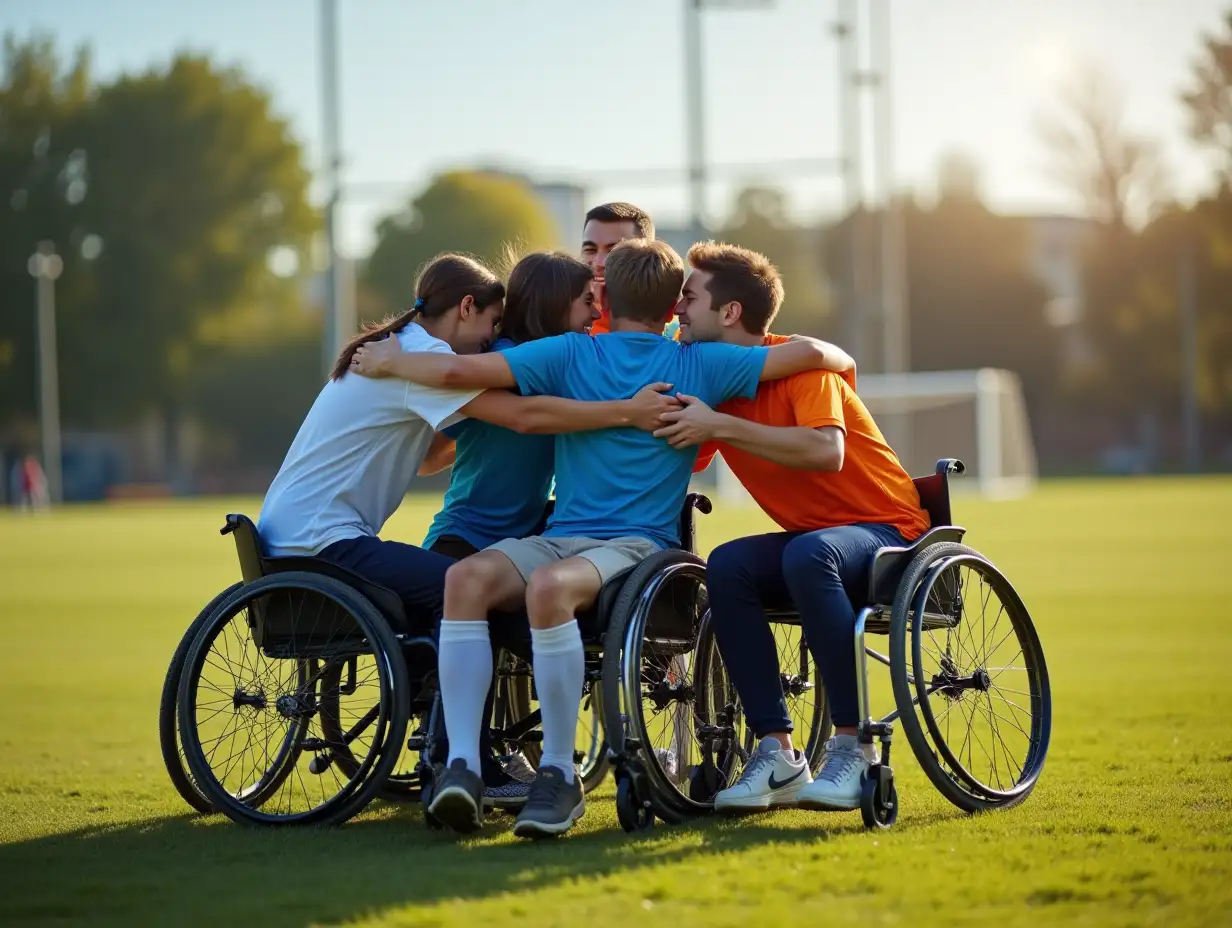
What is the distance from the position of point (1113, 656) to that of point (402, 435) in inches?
221

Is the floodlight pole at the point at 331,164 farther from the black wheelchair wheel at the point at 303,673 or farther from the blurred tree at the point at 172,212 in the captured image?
the blurred tree at the point at 172,212

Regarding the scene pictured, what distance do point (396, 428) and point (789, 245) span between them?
6040 cm

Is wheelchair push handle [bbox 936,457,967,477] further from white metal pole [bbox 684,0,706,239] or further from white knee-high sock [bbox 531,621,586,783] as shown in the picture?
white metal pole [bbox 684,0,706,239]

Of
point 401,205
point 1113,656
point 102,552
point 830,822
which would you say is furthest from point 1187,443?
point 830,822

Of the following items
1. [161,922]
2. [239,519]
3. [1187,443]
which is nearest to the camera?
[161,922]

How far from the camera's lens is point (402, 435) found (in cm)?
488

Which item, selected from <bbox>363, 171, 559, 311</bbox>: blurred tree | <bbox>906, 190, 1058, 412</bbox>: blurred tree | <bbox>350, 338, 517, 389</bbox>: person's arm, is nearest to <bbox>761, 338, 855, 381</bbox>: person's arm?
<bbox>350, 338, 517, 389</bbox>: person's arm

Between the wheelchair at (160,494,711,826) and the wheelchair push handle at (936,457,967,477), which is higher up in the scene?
the wheelchair push handle at (936,457,967,477)

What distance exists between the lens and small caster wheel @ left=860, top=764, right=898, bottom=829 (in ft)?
14.3

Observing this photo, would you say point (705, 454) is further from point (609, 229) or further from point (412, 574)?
point (609, 229)

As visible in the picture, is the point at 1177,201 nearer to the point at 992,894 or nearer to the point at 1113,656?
the point at 1113,656

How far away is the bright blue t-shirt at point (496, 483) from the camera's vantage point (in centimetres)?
496

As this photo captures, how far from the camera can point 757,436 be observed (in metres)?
4.62

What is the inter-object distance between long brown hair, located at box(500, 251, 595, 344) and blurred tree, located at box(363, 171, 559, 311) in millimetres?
44760
